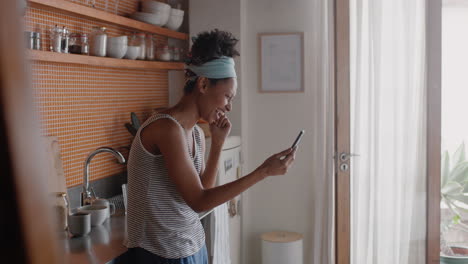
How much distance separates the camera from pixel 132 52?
9.20 ft

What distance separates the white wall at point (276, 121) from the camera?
11.6 ft

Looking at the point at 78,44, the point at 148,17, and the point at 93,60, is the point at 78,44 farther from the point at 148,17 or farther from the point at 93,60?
the point at 148,17

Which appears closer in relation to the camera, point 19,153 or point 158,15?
point 19,153

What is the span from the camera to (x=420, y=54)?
3258mm

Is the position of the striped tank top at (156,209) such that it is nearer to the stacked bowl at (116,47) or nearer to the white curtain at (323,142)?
the stacked bowl at (116,47)

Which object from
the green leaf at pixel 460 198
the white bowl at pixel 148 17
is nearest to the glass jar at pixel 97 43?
the white bowl at pixel 148 17

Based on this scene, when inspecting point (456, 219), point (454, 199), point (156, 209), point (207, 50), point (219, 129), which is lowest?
point (456, 219)

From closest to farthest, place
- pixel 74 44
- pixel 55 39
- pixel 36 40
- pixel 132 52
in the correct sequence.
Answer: pixel 36 40 → pixel 55 39 → pixel 74 44 → pixel 132 52

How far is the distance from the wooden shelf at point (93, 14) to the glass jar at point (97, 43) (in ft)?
0.22

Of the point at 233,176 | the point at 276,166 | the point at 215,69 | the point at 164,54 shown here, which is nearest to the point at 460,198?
the point at 233,176

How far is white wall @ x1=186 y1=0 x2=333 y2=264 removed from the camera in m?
3.54

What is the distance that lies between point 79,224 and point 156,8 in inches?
60.6

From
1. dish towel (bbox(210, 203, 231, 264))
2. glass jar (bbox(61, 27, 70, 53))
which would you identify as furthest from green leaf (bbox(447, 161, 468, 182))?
glass jar (bbox(61, 27, 70, 53))

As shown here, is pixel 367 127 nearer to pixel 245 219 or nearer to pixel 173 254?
pixel 245 219
